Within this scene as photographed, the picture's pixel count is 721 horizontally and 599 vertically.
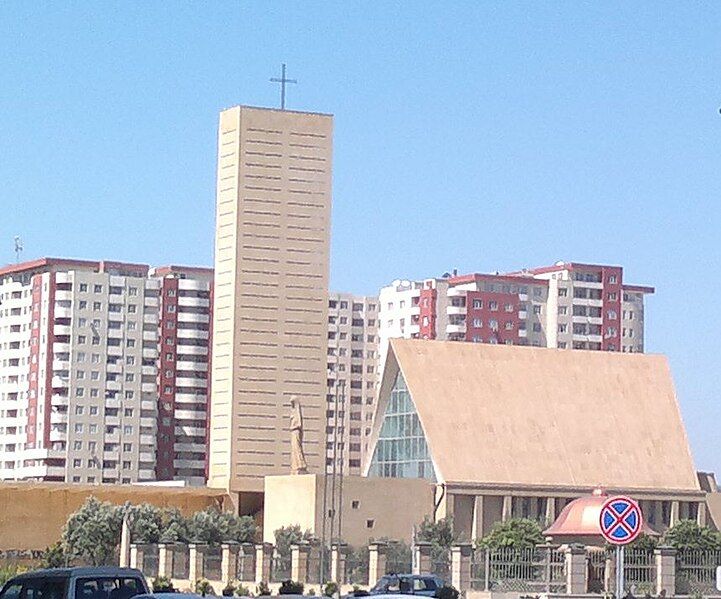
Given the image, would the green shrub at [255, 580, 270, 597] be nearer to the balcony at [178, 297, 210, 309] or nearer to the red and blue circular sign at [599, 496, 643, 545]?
the red and blue circular sign at [599, 496, 643, 545]

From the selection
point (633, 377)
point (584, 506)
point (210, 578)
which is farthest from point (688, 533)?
point (210, 578)

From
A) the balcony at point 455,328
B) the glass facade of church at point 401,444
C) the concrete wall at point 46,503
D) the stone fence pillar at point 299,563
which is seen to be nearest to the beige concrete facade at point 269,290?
the concrete wall at point 46,503

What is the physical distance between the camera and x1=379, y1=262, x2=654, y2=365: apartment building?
383 feet

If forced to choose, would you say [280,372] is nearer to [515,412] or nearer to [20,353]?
[515,412]

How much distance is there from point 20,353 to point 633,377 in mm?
55042

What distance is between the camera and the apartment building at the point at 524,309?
116812 millimetres

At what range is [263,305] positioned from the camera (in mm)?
71812

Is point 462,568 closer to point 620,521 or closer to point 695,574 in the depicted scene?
point 695,574

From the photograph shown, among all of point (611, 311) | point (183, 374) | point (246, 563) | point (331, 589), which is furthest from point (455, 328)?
point (331, 589)

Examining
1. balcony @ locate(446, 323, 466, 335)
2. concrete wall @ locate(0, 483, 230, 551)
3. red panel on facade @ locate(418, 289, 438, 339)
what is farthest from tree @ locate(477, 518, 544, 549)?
red panel on facade @ locate(418, 289, 438, 339)

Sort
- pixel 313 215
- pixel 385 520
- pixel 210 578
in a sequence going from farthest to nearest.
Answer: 1. pixel 313 215
2. pixel 385 520
3. pixel 210 578

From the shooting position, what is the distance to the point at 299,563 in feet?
159

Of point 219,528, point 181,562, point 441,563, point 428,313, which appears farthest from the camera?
point 428,313

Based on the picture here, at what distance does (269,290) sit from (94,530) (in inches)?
551
